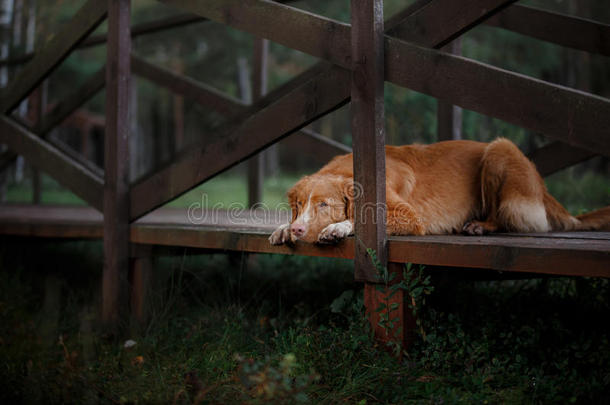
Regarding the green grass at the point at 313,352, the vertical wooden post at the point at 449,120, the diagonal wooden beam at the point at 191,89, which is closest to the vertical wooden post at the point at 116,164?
the green grass at the point at 313,352

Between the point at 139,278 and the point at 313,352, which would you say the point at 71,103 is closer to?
the point at 139,278

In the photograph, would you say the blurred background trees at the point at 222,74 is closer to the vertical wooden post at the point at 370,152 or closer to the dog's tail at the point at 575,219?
the dog's tail at the point at 575,219

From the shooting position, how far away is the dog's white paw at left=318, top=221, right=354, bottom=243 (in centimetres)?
312

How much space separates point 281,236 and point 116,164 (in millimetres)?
1645

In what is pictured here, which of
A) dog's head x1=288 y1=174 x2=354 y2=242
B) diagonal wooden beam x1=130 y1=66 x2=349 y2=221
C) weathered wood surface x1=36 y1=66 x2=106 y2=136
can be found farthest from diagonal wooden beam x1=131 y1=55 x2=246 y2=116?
dog's head x1=288 y1=174 x2=354 y2=242

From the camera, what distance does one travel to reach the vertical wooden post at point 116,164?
4.19 m

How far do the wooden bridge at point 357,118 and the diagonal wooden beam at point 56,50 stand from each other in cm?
1

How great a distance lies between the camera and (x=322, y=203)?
337 cm

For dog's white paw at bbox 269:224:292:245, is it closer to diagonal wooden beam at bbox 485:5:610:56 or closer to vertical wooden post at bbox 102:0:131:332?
vertical wooden post at bbox 102:0:131:332

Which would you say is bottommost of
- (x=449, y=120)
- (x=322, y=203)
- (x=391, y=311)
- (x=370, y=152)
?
(x=391, y=311)

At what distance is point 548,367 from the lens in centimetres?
296

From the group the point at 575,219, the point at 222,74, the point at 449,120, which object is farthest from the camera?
the point at 222,74

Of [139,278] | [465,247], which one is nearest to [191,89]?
[139,278]

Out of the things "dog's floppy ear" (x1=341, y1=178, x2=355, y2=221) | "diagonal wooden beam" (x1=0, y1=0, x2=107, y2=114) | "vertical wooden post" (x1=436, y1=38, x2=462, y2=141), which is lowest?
"dog's floppy ear" (x1=341, y1=178, x2=355, y2=221)
